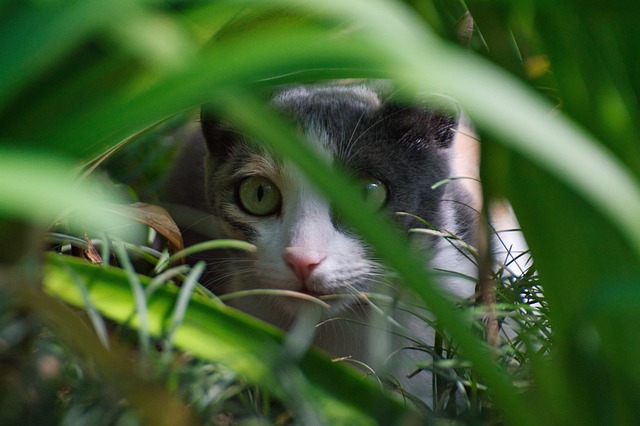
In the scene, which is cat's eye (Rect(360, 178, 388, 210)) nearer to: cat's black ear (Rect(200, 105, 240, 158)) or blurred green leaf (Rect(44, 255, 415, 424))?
cat's black ear (Rect(200, 105, 240, 158))

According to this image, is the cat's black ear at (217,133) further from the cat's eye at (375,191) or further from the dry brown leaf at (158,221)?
the dry brown leaf at (158,221)

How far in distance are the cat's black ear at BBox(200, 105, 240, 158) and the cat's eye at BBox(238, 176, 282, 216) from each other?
0.12 meters

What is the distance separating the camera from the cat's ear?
1663mm

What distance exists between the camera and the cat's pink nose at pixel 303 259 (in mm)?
1418

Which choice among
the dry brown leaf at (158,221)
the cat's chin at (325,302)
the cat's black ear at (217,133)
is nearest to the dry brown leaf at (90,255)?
the dry brown leaf at (158,221)

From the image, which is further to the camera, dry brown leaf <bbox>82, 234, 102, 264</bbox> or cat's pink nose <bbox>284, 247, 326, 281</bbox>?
cat's pink nose <bbox>284, 247, 326, 281</bbox>

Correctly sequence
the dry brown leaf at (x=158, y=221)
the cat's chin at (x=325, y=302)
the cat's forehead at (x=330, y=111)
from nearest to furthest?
the dry brown leaf at (x=158, y=221) < the cat's chin at (x=325, y=302) < the cat's forehead at (x=330, y=111)

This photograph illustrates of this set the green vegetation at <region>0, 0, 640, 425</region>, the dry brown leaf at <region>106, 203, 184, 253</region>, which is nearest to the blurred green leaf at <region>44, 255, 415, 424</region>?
the green vegetation at <region>0, 0, 640, 425</region>

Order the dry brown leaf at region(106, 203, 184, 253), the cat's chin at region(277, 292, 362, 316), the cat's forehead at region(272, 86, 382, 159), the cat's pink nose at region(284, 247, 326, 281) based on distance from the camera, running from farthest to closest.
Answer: the cat's forehead at region(272, 86, 382, 159) < the cat's chin at region(277, 292, 362, 316) < the cat's pink nose at region(284, 247, 326, 281) < the dry brown leaf at region(106, 203, 184, 253)

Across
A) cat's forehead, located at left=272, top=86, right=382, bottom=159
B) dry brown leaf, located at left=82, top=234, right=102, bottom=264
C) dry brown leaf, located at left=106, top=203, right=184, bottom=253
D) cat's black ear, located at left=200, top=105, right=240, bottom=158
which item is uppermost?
cat's forehead, located at left=272, top=86, right=382, bottom=159

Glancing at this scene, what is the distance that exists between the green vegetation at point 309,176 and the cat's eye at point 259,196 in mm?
739

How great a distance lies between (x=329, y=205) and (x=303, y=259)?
15 centimetres

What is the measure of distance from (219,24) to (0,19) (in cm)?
32

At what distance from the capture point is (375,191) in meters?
1.63
